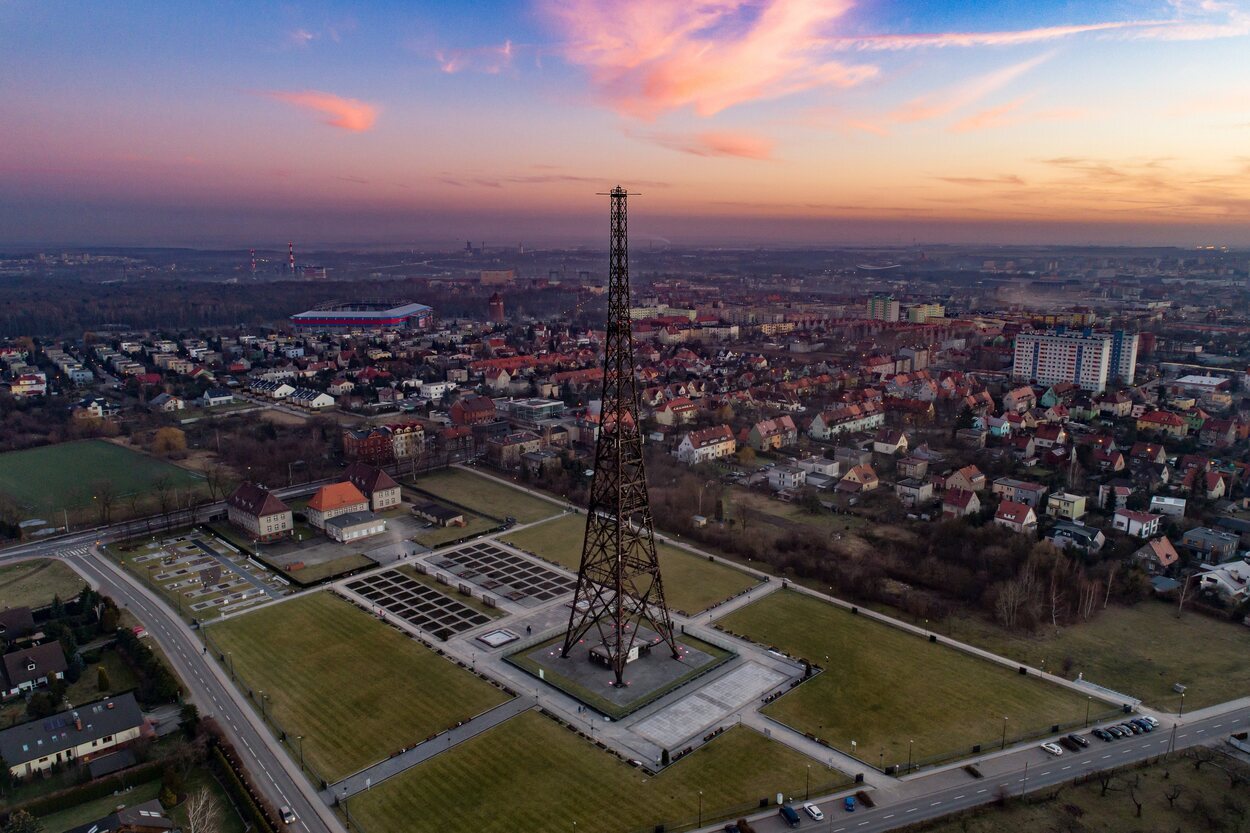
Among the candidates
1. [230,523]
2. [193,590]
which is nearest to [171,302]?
[230,523]

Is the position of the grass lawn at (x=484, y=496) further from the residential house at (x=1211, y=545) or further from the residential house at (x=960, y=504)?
the residential house at (x=1211, y=545)

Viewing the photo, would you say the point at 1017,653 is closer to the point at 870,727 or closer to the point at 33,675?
the point at 870,727

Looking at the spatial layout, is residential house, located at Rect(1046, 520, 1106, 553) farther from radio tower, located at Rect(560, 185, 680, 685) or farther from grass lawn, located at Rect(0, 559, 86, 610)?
grass lawn, located at Rect(0, 559, 86, 610)

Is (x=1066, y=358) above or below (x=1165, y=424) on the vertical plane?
above

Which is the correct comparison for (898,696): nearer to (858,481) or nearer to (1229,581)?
(1229,581)

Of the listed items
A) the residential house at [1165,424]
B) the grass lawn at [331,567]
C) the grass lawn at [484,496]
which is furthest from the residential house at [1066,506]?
the grass lawn at [331,567]

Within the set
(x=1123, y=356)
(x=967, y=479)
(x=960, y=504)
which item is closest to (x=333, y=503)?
(x=960, y=504)

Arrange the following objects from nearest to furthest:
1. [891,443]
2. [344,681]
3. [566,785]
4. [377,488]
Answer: [566,785] → [344,681] → [377,488] → [891,443]

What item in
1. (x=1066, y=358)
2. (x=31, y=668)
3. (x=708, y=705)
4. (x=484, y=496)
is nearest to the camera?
(x=708, y=705)
